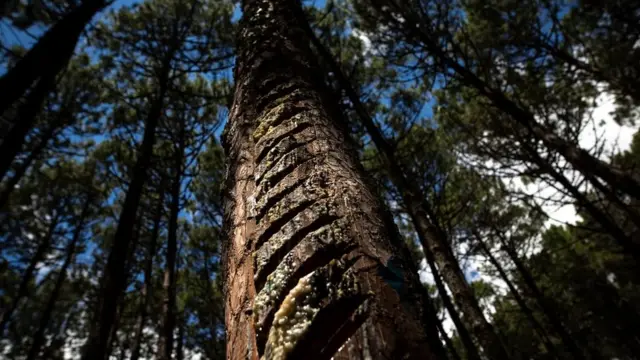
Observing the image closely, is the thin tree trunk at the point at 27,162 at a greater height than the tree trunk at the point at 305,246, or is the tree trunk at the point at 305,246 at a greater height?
the thin tree trunk at the point at 27,162

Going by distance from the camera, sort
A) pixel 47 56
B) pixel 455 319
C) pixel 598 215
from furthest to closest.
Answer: pixel 598 215, pixel 455 319, pixel 47 56

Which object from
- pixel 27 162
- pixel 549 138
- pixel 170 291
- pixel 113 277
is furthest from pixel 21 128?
pixel 27 162

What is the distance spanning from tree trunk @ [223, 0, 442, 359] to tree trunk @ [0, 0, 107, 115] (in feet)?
11.7

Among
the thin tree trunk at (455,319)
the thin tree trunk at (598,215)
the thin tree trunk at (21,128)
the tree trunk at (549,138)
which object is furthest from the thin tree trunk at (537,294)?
the thin tree trunk at (21,128)

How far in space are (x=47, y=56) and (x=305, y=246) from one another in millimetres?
4631

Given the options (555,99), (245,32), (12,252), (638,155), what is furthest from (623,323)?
(12,252)

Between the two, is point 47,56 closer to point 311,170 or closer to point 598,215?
point 311,170

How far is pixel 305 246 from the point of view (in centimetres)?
60

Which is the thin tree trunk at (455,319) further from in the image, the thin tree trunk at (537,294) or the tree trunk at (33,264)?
the tree trunk at (33,264)

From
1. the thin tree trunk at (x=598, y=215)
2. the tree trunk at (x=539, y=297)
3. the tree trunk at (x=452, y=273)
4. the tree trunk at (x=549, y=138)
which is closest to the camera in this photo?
the tree trunk at (x=452, y=273)

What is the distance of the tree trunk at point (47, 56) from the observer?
3.39 meters

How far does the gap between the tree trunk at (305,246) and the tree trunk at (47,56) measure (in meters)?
3.58

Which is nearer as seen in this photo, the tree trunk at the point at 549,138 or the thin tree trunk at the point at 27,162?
the tree trunk at the point at 549,138

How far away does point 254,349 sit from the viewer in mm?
572
